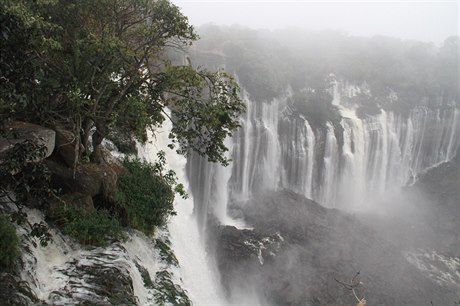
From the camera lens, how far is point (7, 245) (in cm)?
606

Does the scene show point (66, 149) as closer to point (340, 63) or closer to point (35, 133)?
point (35, 133)

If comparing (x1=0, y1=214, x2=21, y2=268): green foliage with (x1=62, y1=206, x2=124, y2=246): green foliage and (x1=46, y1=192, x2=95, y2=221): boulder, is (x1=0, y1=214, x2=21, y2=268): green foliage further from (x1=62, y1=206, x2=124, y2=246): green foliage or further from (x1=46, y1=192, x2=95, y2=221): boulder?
(x1=46, y1=192, x2=95, y2=221): boulder

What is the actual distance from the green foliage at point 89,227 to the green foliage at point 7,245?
5.24 ft

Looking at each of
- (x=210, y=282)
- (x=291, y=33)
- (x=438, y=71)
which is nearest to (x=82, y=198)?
(x=210, y=282)

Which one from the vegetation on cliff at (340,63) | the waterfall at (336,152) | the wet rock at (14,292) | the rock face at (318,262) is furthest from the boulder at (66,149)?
the vegetation on cliff at (340,63)

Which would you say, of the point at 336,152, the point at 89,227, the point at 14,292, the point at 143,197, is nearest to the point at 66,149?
the point at 89,227

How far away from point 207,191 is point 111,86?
14.8 metres

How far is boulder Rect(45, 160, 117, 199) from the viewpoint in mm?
9055

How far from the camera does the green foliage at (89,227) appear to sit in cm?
809

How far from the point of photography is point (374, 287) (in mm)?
20750

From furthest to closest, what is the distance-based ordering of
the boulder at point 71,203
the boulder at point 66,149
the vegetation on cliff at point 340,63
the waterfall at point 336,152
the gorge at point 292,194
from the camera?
the vegetation on cliff at point 340,63
the waterfall at point 336,152
the boulder at point 66,149
the gorge at point 292,194
the boulder at point 71,203

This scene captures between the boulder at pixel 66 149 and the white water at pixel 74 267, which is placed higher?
the boulder at pixel 66 149

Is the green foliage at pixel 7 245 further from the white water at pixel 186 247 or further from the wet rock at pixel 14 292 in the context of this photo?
the white water at pixel 186 247

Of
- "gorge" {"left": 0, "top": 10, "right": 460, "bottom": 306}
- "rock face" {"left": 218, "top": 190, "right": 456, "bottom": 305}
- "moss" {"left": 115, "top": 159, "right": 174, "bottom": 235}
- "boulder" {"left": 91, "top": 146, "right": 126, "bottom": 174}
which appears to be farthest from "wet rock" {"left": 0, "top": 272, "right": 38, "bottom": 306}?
"rock face" {"left": 218, "top": 190, "right": 456, "bottom": 305}
